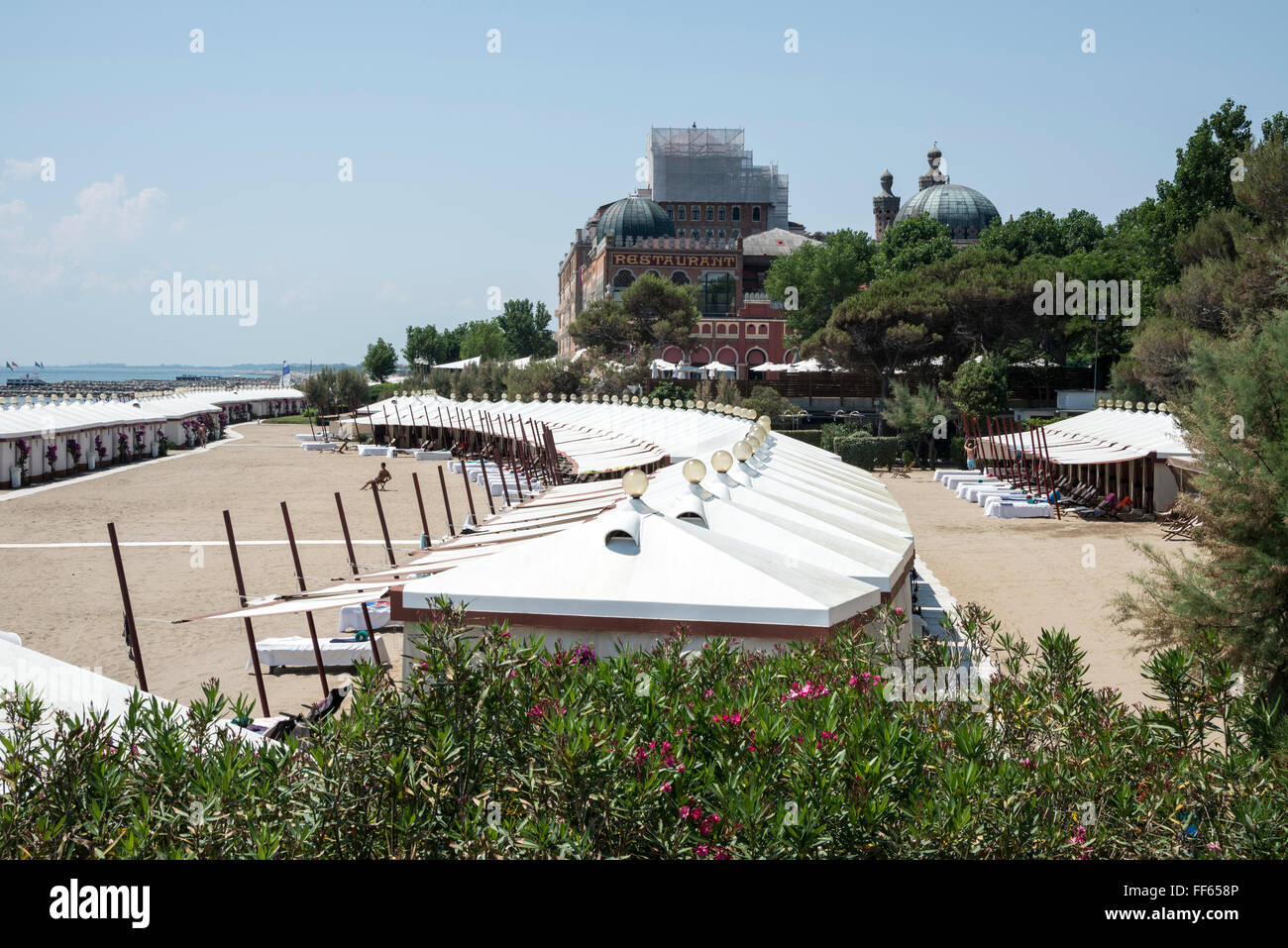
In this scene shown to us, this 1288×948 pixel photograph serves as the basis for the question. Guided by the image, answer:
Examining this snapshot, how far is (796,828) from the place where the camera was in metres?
3.62

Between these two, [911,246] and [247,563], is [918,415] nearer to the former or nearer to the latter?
[247,563]

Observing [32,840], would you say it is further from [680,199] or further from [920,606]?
[680,199]

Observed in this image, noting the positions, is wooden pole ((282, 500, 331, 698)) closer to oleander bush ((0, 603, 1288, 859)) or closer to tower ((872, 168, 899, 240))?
oleander bush ((0, 603, 1288, 859))

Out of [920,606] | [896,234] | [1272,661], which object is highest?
[896,234]

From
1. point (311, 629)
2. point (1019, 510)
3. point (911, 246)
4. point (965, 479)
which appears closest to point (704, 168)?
point (911, 246)

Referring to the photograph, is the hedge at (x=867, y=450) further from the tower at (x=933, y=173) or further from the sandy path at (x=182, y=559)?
the tower at (x=933, y=173)

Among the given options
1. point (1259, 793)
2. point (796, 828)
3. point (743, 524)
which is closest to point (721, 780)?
point (796, 828)

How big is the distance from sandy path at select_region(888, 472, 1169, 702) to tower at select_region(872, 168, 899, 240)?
89.4 meters

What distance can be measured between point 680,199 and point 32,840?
97.1 m

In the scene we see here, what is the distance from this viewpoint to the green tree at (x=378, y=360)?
413ft

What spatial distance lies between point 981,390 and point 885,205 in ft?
253

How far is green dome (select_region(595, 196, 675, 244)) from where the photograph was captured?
8675 cm

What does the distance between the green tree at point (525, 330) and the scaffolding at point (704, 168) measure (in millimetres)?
30182
